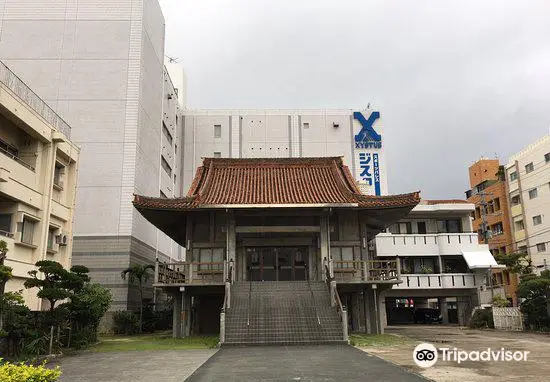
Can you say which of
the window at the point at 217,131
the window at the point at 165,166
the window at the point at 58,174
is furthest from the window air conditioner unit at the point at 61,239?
the window at the point at 217,131

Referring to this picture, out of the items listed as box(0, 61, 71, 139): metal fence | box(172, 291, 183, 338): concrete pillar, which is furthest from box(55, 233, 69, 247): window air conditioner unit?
box(172, 291, 183, 338): concrete pillar

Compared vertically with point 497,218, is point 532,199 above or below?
above

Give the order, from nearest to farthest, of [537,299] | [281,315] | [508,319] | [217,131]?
[281,315]
[537,299]
[508,319]
[217,131]

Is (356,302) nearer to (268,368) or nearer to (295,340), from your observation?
(295,340)

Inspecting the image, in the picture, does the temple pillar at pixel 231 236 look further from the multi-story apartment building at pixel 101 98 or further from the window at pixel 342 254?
the multi-story apartment building at pixel 101 98

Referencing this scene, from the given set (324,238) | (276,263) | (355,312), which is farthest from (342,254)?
(276,263)

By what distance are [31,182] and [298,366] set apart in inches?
613

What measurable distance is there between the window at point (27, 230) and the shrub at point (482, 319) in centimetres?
2823

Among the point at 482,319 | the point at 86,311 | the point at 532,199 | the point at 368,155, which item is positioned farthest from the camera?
the point at 368,155

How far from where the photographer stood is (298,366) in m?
12.6

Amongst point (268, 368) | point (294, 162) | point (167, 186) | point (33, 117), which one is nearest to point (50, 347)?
point (268, 368)

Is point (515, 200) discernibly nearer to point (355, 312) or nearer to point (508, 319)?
point (508, 319)

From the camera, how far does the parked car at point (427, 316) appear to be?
41844 millimetres

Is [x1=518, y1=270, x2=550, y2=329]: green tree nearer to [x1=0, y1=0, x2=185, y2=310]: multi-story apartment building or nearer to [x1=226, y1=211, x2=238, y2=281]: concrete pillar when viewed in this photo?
[x1=226, y1=211, x2=238, y2=281]: concrete pillar
